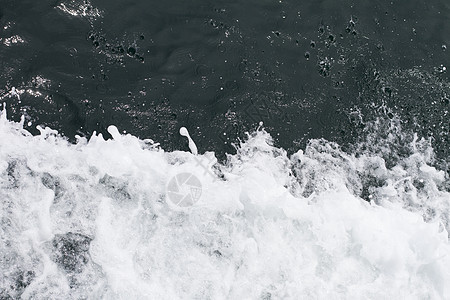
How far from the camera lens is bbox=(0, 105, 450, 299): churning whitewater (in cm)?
802

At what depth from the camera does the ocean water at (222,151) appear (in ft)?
27.0

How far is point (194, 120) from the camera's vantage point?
9.85m

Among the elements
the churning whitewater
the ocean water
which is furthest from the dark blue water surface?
the churning whitewater

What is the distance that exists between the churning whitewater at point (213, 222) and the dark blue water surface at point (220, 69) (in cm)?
48

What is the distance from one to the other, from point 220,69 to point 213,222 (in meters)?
3.44

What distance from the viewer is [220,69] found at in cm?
1048

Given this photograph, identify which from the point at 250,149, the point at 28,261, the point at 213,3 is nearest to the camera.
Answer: the point at 28,261

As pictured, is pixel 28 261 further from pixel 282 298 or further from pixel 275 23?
pixel 275 23

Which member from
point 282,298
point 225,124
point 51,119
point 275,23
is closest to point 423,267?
point 282,298

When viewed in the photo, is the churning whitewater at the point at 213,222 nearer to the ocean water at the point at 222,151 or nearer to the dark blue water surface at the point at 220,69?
the ocean water at the point at 222,151

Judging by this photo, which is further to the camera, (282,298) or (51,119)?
(51,119)

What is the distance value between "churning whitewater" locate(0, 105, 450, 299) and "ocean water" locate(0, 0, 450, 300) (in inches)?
1.0

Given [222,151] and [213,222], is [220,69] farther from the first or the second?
[213,222]

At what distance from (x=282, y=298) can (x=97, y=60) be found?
588 centimetres
